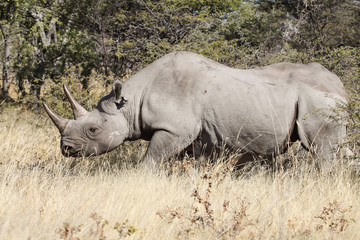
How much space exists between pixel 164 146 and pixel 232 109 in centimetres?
104

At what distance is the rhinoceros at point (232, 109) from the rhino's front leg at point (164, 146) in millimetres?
13

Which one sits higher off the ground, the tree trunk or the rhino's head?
the rhino's head

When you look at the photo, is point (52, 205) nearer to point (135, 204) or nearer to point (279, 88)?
point (135, 204)

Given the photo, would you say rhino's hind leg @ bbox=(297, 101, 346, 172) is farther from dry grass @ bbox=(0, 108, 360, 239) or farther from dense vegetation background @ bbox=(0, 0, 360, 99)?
dense vegetation background @ bbox=(0, 0, 360, 99)

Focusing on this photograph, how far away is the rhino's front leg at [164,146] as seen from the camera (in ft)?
21.9

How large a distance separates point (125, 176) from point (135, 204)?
56.9 inches

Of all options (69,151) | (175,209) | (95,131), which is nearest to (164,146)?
(95,131)

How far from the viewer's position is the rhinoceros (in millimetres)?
6660

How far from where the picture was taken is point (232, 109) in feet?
22.2

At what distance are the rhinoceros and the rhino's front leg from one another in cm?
1

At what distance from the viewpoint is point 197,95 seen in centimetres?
672

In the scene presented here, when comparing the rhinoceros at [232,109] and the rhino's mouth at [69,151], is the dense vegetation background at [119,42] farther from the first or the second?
the rhino's mouth at [69,151]

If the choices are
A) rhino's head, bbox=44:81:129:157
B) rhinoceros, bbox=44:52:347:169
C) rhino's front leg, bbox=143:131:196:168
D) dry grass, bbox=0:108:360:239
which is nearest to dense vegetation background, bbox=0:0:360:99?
rhinoceros, bbox=44:52:347:169

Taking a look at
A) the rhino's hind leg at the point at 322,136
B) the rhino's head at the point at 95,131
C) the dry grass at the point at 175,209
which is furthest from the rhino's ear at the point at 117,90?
the rhino's hind leg at the point at 322,136
